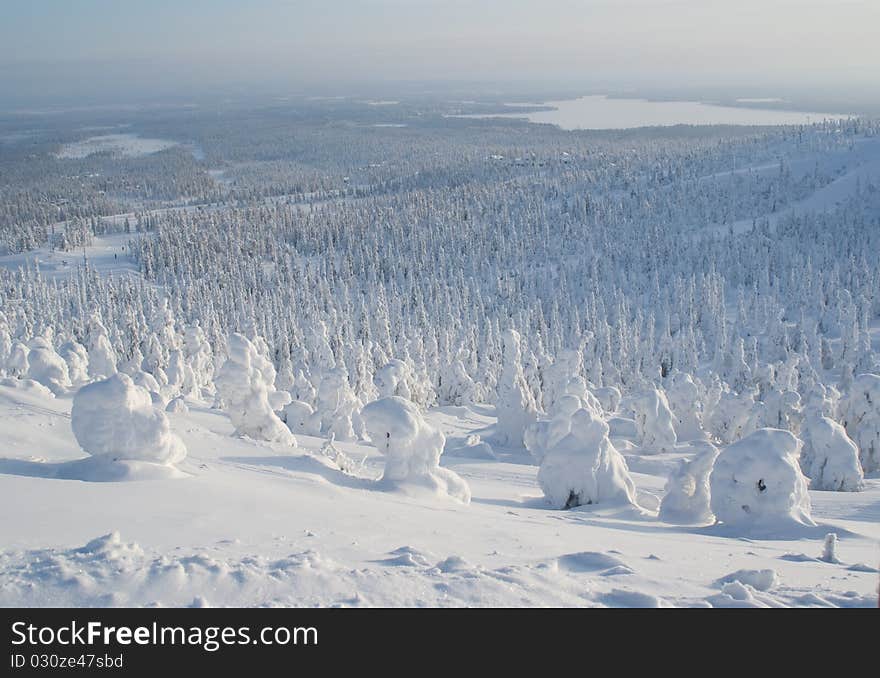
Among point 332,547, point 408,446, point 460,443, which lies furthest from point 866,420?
point 332,547

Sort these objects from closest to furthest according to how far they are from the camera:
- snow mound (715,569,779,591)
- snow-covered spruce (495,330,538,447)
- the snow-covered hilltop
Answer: the snow-covered hilltop, snow mound (715,569,779,591), snow-covered spruce (495,330,538,447)

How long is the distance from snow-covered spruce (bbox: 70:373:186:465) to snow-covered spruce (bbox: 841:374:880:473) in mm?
35795

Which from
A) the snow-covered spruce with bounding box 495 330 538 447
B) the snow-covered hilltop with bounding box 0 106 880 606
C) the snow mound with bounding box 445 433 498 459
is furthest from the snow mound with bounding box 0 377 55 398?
the snow-covered spruce with bounding box 495 330 538 447

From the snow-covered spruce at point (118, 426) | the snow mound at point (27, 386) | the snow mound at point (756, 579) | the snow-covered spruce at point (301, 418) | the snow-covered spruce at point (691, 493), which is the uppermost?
the snow-covered spruce at point (118, 426)

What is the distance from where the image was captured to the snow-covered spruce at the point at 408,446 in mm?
17234

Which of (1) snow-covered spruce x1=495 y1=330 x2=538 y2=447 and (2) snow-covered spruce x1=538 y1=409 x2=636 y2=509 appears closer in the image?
(2) snow-covered spruce x1=538 y1=409 x2=636 y2=509

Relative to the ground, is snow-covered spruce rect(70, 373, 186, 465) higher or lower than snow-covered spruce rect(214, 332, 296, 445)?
higher

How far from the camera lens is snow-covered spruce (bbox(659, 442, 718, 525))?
717 inches

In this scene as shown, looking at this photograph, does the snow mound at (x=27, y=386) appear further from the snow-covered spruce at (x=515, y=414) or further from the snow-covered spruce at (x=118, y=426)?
the snow-covered spruce at (x=515, y=414)

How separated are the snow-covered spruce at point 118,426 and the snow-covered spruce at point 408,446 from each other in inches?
218

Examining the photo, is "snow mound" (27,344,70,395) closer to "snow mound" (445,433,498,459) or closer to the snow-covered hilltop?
the snow-covered hilltop

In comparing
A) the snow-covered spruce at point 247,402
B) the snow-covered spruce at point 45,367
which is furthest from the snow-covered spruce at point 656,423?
the snow-covered spruce at point 45,367
